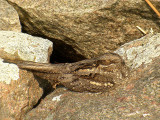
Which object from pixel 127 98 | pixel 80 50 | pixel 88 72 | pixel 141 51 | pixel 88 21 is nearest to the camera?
pixel 127 98

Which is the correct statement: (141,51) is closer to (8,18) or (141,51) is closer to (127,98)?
(127,98)

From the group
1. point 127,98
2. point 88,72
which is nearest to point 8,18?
point 88,72

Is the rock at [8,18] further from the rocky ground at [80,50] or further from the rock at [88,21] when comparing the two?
the rock at [88,21]

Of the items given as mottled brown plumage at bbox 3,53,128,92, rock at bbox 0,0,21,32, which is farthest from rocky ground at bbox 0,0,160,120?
mottled brown plumage at bbox 3,53,128,92

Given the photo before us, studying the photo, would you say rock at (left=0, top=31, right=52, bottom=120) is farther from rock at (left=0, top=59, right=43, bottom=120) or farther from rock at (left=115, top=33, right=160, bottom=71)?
rock at (left=115, top=33, right=160, bottom=71)

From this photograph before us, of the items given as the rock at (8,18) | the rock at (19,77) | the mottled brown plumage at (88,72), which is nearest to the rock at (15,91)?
the rock at (19,77)
